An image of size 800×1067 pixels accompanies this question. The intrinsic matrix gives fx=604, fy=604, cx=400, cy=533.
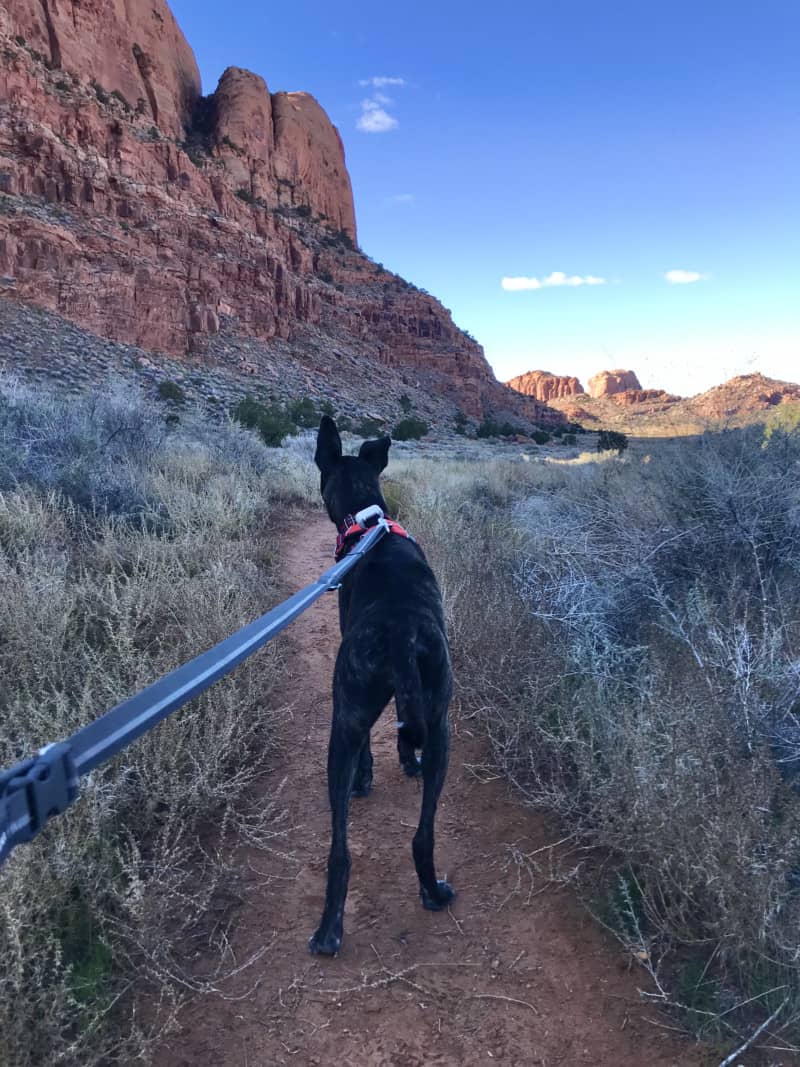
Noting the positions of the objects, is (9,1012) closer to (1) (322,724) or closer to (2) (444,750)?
(2) (444,750)

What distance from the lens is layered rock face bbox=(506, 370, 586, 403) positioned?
120m

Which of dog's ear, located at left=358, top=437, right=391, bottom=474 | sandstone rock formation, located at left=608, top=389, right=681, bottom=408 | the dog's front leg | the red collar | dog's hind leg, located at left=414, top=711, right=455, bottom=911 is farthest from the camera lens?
sandstone rock formation, located at left=608, top=389, right=681, bottom=408

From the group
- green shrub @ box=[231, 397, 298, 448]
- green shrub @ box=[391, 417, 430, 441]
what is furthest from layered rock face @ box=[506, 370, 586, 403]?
green shrub @ box=[231, 397, 298, 448]

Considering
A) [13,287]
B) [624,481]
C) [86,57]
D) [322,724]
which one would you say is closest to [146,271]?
[13,287]

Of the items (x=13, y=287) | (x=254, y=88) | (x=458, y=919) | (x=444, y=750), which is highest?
(x=254, y=88)

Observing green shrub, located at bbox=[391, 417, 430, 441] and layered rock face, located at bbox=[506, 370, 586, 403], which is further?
layered rock face, located at bbox=[506, 370, 586, 403]

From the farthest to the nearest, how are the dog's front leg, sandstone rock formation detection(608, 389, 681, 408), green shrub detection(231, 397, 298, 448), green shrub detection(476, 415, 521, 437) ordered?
sandstone rock formation detection(608, 389, 681, 408), green shrub detection(476, 415, 521, 437), green shrub detection(231, 397, 298, 448), the dog's front leg

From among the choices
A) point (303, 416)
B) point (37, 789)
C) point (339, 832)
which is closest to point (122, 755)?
point (339, 832)

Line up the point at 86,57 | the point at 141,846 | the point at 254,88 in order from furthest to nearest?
the point at 254,88 < the point at 86,57 < the point at 141,846

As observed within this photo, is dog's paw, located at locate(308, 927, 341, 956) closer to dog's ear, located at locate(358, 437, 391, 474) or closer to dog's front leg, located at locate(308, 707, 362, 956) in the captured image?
dog's front leg, located at locate(308, 707, 362, 956)

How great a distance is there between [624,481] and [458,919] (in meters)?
6.19

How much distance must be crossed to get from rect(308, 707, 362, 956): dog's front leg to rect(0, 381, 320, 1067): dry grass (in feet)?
1.24

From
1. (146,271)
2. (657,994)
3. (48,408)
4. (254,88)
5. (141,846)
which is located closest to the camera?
(657,994)

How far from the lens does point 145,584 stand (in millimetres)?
4277
